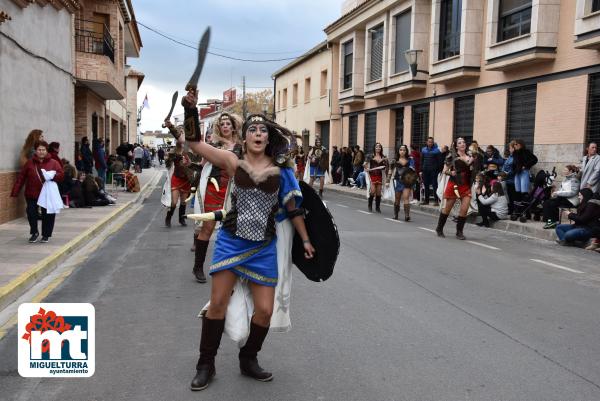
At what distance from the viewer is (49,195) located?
9234 mm

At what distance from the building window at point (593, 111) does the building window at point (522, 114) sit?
2.09m

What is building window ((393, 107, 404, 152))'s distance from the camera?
25178 mm

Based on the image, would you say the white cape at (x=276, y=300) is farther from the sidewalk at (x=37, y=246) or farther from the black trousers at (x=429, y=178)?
the black trousers at (x=429, y=178)

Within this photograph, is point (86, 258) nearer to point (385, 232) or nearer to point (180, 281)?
point (180, 281)

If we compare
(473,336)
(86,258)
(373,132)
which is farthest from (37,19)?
(373,132)

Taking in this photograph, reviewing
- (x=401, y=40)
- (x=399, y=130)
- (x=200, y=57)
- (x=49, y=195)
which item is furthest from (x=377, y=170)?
(x=200, y=57)

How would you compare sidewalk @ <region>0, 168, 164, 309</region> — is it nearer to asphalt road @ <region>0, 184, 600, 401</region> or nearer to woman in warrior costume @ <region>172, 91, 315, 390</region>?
asphalt road @ <region>0, 184, 600, 401</region>

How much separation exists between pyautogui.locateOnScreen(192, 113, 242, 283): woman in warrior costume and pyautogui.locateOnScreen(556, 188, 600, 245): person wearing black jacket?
6.86 metres

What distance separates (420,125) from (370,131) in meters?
5.41

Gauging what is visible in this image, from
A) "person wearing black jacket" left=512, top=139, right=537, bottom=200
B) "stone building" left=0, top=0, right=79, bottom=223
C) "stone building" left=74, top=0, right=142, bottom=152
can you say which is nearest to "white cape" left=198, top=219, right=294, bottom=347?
"stone building" left=0, top=0, right=79, bottom=223

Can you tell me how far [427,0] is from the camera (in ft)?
73.5

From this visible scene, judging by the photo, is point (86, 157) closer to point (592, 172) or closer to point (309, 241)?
point (592, 172)

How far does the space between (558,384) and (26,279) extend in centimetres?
550

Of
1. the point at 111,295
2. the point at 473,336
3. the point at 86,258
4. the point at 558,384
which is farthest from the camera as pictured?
the point at 86,258
